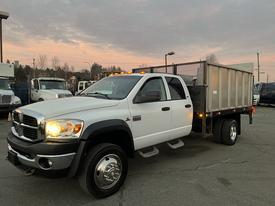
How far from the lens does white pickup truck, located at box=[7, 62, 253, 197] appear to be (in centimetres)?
408

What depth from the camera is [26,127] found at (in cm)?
438

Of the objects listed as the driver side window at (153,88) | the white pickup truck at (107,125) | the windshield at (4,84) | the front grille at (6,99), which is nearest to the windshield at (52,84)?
the windshield at (4,84)

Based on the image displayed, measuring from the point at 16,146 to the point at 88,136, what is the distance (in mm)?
1196

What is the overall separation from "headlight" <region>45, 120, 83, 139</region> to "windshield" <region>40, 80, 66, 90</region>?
14479mm

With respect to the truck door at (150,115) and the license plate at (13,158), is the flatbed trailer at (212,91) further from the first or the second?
the license plate at (13,158)

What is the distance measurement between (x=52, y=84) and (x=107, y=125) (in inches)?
574

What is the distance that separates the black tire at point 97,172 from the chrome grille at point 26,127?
806 mm

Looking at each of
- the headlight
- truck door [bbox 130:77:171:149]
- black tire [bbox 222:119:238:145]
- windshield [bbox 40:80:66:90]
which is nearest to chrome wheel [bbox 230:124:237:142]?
black tire [bbox 222:119:238:145]

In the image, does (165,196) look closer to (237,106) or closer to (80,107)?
(80,107)

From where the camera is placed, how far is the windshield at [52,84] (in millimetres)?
17812

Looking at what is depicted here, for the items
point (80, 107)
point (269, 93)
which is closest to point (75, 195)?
point (80, 107)

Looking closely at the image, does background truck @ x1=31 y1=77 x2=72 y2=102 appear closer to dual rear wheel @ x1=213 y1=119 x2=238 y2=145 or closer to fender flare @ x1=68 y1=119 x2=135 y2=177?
dual rear wheel @ x1=213 y1=119 x2=238 y2=145

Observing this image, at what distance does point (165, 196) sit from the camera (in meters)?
4.54

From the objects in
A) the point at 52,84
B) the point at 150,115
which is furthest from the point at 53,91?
the point at 150,115
